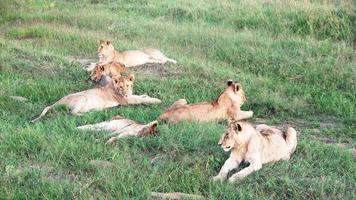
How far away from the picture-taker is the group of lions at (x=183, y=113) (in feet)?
19.6

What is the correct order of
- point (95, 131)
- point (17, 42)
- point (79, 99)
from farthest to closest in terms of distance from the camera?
point (17, 42), point (79, 99), point (95, 131)

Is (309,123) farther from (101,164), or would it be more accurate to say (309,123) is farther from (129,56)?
(129,56)

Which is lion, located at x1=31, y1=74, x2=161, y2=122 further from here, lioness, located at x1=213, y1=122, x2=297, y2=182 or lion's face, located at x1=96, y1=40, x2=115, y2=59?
lioness, located at x1=213, y1=122, x2=297, y2=182

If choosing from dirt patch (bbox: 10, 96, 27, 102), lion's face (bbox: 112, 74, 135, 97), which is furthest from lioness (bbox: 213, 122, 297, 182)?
dirt patch (bbox: 10, 96, 27, 102)

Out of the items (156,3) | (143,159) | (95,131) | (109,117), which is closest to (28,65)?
(109,117)

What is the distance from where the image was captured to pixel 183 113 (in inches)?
297

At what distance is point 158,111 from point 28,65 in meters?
3.05

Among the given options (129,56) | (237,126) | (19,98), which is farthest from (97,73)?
(237,126)

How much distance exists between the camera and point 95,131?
7.04m

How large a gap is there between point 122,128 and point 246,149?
1574mm

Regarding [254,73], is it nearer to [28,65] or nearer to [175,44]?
[175,44]

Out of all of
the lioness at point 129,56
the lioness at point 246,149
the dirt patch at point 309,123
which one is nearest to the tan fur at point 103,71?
the lioness at point 129,56

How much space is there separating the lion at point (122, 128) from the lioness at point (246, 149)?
100 cm

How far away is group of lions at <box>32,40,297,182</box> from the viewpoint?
5.99 metres
